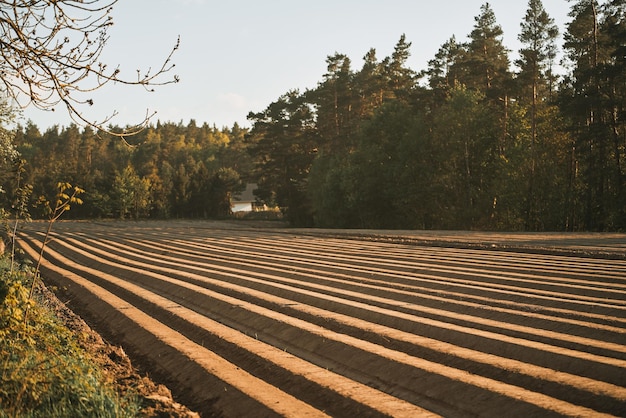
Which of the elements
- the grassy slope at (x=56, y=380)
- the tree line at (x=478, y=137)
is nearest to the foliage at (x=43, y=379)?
the grassy slope at (x=56, y=380)

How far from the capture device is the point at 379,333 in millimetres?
6730

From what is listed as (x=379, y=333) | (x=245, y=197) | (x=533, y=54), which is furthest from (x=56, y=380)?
(x=245, y=197)

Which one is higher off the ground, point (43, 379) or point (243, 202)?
point (243, 202)

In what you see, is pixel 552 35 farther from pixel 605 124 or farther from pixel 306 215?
pixel 306 215

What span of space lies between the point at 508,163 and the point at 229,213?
45.8m

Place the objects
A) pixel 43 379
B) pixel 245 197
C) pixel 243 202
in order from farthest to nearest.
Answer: pixel 245 197
pixel 243 202
pixel 43 379

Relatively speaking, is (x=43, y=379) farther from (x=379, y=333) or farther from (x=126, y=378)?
(x=379, y=333)

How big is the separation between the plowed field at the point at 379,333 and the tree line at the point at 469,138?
14.2m

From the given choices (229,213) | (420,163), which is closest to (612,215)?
(420,163)

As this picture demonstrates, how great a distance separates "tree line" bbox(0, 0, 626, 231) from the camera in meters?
30.0

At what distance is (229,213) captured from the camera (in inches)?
2948

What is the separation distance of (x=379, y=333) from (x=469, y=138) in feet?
108

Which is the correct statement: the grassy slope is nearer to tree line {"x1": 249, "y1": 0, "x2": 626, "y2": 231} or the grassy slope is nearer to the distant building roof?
tree line {"x1": 249, "y1": 0, "x2": 626, "y2": 231}

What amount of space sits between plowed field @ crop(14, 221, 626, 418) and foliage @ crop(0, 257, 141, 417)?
0.97 meters
